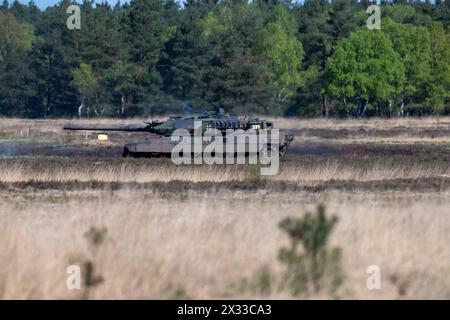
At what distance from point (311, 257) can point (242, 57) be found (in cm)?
6448

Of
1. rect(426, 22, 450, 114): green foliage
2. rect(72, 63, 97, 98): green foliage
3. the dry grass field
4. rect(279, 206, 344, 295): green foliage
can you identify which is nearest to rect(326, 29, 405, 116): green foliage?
rect(426, 22, 450, 114): green foliage

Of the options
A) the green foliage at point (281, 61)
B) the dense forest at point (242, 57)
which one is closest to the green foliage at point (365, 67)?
the dense forest at point (242, 57)

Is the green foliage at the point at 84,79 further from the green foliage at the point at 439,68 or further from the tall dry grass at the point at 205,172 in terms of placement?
the tall dry grass at the point at 205,172

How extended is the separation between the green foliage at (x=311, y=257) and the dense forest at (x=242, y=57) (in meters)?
63.9

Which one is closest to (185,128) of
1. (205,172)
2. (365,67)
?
(205,172)

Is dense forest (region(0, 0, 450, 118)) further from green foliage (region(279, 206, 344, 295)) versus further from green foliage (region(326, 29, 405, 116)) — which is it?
green foliage (region(279, 206, 344, 295))

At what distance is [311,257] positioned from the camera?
37.0 ft

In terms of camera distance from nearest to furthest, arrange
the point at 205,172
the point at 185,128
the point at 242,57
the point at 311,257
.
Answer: the point at 311,257, the point at 205,172, the point at 185,128, the point at 242,57

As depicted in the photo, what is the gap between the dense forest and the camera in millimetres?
82812

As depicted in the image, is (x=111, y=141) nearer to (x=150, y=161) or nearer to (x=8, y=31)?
(x=150, y=161)

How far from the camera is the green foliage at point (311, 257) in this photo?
11008 mm

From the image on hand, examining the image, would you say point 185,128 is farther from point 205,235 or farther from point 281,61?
point 281,61

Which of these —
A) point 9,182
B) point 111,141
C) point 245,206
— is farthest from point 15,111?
point 245,206

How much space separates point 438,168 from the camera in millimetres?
29281
